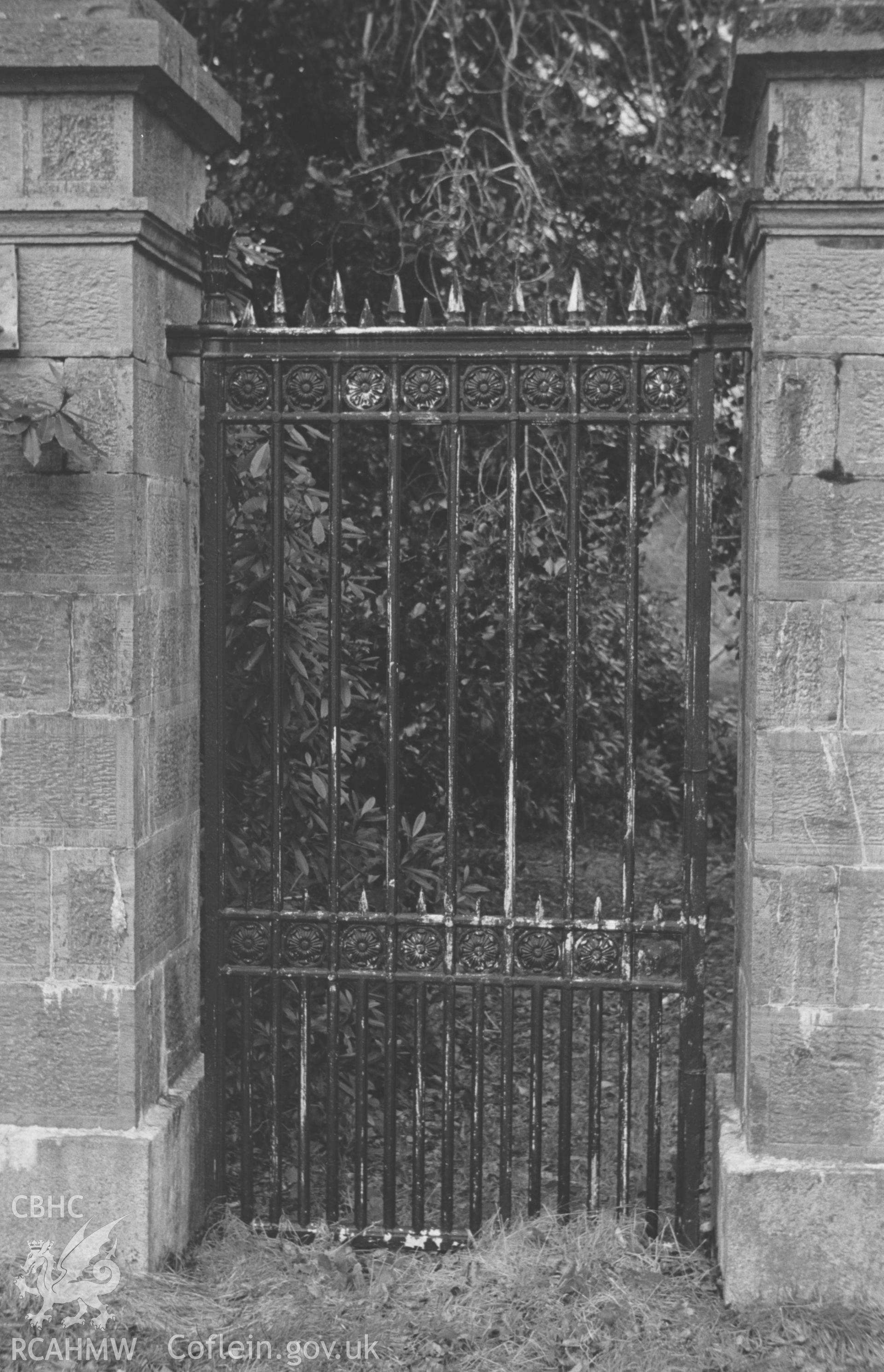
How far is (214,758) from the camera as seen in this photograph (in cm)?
408

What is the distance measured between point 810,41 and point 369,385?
1.40m

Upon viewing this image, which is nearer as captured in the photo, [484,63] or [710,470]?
[710,470]

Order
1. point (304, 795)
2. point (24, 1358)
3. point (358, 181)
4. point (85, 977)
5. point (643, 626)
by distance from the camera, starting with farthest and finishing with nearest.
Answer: point (643, 626), point (358, 181), point (304, 795), point (85, 977), point (24, 1358)

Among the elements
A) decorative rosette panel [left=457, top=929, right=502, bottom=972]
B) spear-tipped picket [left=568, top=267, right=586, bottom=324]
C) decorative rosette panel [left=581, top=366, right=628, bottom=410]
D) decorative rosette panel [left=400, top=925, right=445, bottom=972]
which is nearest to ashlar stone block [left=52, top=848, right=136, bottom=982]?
decorative rosette panel [left=400, top=925, right=445, bottom=972]

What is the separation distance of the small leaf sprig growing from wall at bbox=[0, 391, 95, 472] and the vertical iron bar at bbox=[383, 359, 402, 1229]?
32.1 inches

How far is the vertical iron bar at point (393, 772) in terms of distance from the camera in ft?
12.7

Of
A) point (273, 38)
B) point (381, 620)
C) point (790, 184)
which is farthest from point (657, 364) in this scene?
point (273, 38)

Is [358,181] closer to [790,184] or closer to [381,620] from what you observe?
[381,620]

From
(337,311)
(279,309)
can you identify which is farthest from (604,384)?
(279,309)

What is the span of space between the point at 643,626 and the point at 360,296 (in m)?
2.70

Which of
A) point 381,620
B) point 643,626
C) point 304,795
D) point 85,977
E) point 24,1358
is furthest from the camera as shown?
point 643,626

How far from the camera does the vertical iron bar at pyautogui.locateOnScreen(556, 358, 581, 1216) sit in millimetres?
3768

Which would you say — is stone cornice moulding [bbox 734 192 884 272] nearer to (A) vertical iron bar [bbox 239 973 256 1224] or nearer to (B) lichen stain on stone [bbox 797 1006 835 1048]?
(B) lichen stain on stone [bbox 797 1006 835 1048]

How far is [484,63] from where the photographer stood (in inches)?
280
